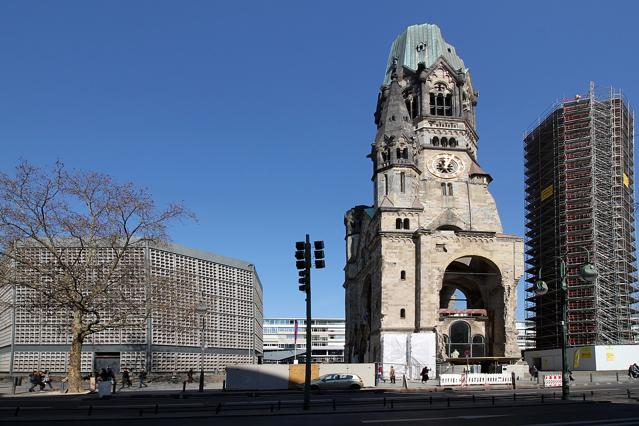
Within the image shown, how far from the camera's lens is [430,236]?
6066 cm

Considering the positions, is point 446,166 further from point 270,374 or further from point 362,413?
point 362,413

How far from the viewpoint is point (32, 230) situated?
37.6 m

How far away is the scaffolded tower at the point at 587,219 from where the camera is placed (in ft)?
217

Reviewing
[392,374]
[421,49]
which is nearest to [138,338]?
[392,374]

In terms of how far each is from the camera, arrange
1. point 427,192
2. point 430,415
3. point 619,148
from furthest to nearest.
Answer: point 619,148 → point 427,192 → point 430,415

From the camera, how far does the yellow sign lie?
6021cm

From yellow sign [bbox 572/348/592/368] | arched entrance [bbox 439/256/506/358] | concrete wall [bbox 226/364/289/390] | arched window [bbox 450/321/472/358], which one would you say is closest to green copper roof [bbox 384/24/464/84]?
arched entrance [bbox 439/256/506/358]

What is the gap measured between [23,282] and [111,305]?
491cm

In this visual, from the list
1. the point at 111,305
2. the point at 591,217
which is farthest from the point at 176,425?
the point at 591,217

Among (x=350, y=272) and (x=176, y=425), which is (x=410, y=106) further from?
(x=176, y=425)

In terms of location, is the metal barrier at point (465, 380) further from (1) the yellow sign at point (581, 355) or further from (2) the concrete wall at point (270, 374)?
(1) the yellow sign at point (581, 355)

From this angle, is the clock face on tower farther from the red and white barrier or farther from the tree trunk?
the tree trunk

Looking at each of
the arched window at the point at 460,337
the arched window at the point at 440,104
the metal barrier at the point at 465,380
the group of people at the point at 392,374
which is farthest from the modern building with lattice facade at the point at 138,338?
the arched window at the point at 440,104

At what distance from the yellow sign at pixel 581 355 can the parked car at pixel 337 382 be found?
28.7 meters
